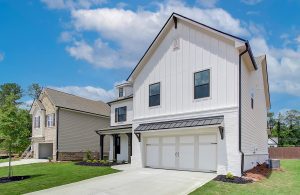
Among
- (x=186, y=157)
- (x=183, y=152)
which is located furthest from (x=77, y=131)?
(x=186, y=157)

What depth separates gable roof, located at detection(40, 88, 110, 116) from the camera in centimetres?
3321

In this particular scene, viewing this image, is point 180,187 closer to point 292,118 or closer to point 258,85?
point 258,85

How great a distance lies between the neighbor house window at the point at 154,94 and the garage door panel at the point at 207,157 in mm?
4570

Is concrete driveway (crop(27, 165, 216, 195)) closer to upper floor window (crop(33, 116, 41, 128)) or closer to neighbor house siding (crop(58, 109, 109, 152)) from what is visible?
neighbor house siding (crop(58, 109, 109, 152))

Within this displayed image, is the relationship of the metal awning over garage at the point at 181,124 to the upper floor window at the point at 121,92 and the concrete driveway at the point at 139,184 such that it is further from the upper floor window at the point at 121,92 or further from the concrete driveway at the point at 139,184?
the upper floor window at the point at 121,92

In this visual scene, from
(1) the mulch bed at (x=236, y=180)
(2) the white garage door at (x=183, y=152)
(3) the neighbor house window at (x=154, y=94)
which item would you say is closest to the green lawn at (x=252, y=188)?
(1) the mulch bed at (x=236, y=180)

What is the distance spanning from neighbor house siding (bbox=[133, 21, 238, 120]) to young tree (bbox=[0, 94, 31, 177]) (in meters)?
7.52

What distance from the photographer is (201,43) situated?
59.8 ft

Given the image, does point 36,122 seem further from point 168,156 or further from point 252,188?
point 252,188

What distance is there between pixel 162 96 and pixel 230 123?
5.38m

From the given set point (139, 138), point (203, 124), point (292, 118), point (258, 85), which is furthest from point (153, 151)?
point (292, 118)

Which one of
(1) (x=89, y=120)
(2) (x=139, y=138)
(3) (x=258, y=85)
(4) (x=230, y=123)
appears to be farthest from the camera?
(1) (x=89, y=120)

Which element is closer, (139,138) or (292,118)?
(139,138)

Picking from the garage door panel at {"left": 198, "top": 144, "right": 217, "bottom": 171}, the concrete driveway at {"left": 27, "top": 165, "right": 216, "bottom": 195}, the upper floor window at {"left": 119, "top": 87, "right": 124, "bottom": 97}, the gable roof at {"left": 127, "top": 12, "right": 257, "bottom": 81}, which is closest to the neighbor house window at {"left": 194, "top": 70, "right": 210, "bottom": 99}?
the gable roof at {"left": 127, "top": 12, "right": 257, "bottom": 81}
